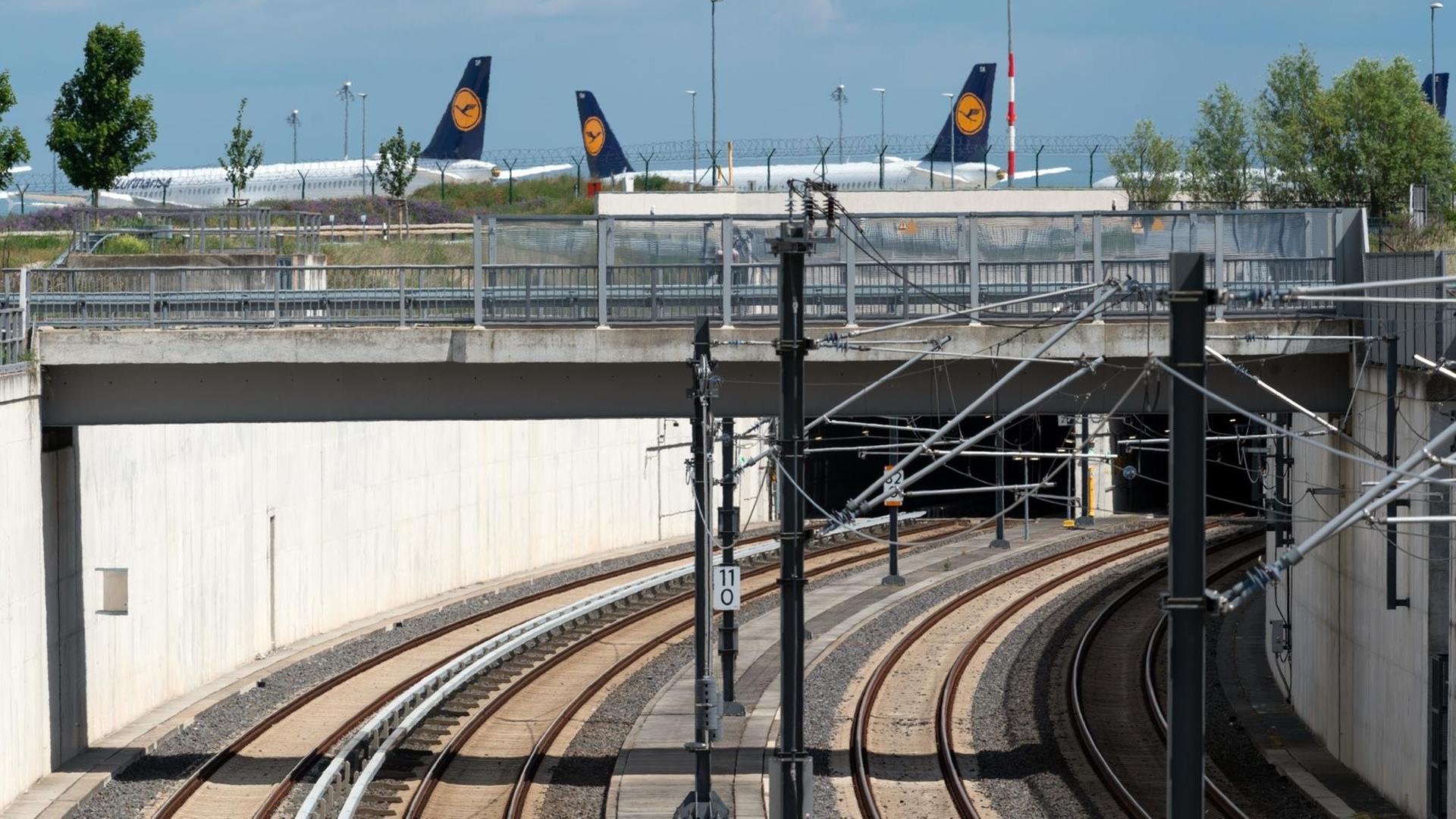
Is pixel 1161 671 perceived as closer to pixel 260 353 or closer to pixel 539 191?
pixel 260 353

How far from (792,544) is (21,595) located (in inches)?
401

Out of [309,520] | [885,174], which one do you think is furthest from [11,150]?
[885,174]

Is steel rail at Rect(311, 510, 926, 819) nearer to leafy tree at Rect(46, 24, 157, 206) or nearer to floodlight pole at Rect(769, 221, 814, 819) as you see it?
floodlight pole at Rect(769, 221, 814, 819)

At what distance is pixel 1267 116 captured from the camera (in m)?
50.8

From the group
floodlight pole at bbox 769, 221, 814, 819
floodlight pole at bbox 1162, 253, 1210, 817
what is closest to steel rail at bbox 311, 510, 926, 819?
floodlight pole at bbox 769, 221, 814, 819

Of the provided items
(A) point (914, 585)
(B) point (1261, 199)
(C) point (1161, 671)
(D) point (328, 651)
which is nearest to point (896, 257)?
(C) point (1161, 671)

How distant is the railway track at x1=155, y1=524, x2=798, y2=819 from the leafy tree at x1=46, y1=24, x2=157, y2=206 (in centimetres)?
1832

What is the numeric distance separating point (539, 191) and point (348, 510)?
48.0 m

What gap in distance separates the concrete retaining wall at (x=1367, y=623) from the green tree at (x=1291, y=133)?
21.2m

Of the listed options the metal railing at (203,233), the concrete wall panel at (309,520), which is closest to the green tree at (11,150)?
the metal railing at (203,233)

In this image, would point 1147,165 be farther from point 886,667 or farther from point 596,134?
point 886,667

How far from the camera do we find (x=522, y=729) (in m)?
22.7

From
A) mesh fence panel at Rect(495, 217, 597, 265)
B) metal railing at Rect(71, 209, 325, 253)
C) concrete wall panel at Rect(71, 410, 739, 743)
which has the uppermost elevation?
metal railing at Rect(71, 209, 325, 253)

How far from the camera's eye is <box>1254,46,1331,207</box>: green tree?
43.4 meters
